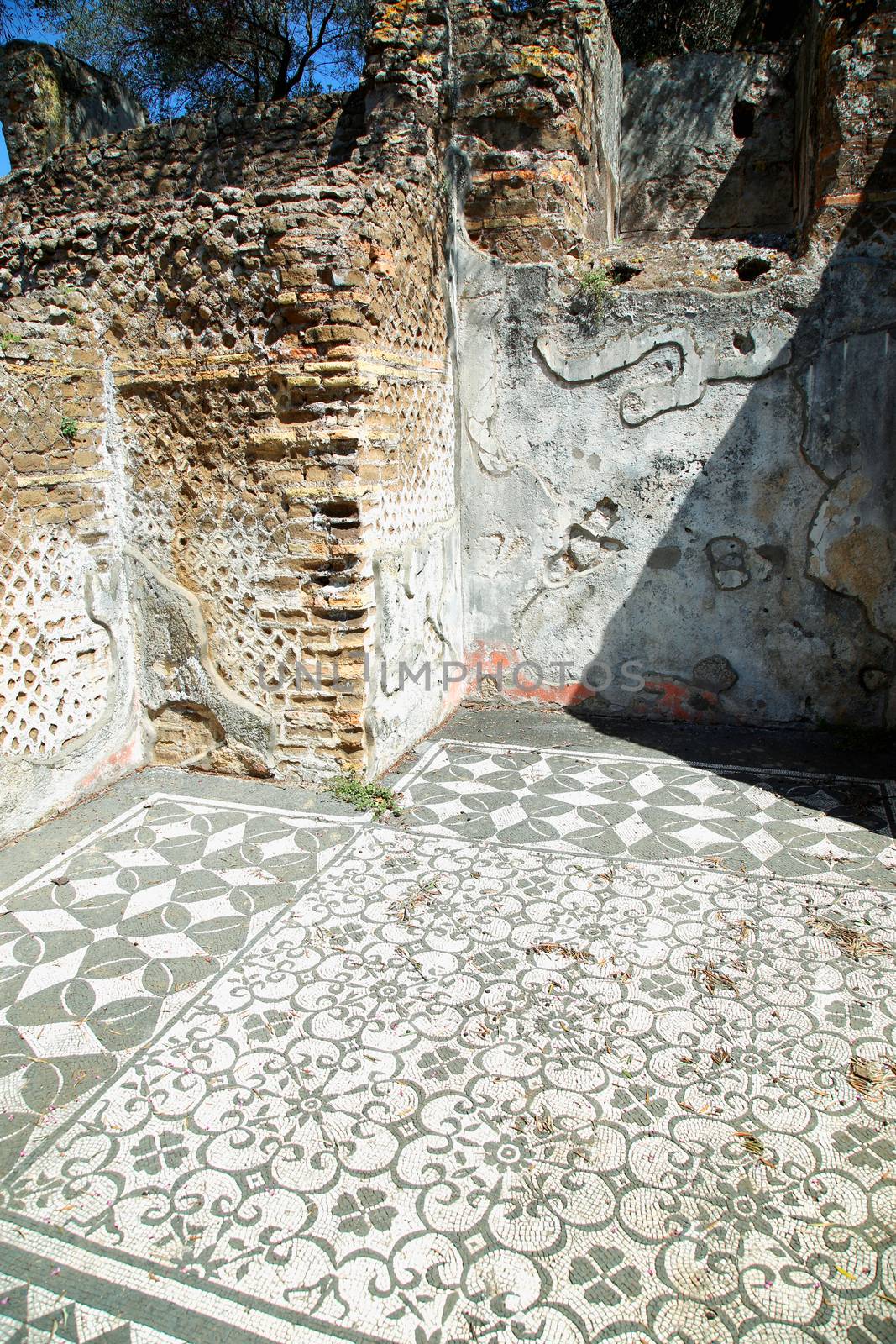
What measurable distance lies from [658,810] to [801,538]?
1529 millimetres

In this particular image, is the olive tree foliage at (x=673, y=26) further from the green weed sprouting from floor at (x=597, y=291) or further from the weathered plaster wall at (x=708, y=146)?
the green weed sprouting from floor at (x=597, y=291)

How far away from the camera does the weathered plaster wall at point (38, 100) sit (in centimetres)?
516

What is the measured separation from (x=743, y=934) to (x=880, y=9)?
382 centimetres

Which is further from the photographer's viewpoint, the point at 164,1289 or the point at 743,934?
the point at 743,934

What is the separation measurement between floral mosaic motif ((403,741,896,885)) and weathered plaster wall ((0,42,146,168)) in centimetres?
437

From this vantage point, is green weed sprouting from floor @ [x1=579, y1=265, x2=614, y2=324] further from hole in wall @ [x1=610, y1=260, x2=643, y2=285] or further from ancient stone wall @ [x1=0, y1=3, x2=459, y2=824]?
ancient stone wall @ [x1=0, y1=3, x2=459, y2=824]

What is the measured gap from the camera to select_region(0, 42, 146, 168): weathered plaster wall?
5.16m

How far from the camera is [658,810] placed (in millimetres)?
3525

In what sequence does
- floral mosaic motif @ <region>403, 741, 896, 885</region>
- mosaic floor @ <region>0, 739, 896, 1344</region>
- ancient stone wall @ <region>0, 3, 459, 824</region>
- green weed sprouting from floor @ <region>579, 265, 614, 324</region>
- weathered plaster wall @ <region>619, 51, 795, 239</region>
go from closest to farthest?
mosaic floor @ <region>0, 739, 896, 1344</region> < floral mosaic motif @ <region>403, 741, 896, 885</region> < ancient stone wall @ <region>0, 3, 459, 824</region> < green weed sprouting from floor @ <region>579, 265, 614, 324</region> < weathered plaster wall @ <region>619, 51, 795, 239</region>

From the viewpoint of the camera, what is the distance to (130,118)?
6215mm

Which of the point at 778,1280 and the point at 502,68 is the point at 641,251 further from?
the point at 778,1280

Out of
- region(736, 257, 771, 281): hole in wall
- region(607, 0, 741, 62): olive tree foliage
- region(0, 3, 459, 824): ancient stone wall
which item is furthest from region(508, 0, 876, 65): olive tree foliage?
region(0, 3, 459, 824): ancient stone wall

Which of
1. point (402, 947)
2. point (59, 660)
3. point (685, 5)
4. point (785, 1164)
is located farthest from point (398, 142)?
point (685, 5)

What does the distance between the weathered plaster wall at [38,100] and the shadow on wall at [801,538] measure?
406 cm
